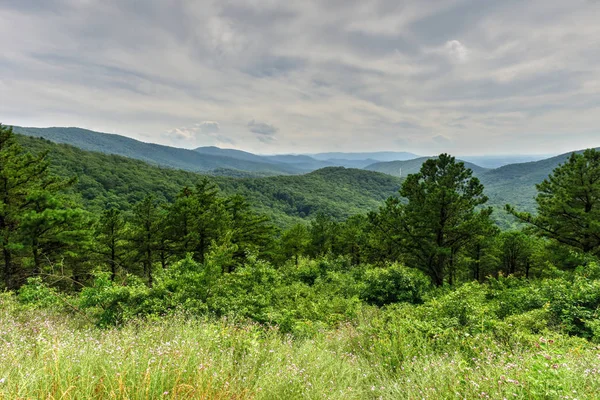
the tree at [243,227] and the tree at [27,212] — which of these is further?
the tree at [243,227]

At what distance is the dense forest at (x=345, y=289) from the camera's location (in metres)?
3.08

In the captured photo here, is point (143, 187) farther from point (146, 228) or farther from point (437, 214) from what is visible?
point (437, 214)

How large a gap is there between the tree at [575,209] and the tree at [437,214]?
2320 millimetres

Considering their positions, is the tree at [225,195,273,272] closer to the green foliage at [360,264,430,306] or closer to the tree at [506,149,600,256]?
the green foliage at [360,264,430,306]

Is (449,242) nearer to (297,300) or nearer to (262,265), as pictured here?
(297,300)

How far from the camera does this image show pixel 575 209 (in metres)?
13.7

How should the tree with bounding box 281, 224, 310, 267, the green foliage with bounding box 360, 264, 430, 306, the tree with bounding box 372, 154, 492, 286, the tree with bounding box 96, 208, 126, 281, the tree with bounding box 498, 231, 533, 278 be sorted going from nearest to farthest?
1. the green foliage with bounding box 360, 264, 430, 306
2. the tree with bounding box 372, 154, 492, 286
3. the tree with bounding box 96, 208, 126, 281
4. the tree with bounding box 498, 231, 533, 278
5. the tree with bounding box 281, 224, 310, 267

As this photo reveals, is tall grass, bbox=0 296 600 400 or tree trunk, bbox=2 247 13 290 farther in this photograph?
tree trunk, bbox=2 247 13 290

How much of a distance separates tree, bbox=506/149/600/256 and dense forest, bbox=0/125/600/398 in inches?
3.0

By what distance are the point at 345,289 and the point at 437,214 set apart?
6.34 meters

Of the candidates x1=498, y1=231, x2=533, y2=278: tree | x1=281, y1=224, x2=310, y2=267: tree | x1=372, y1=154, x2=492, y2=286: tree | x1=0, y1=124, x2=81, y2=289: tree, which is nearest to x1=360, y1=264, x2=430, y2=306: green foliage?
x1=372, y1=154, x2=492, y2=286: tree

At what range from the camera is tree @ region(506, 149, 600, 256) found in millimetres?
13898

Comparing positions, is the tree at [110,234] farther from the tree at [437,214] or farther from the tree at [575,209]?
the tree at [575,209]

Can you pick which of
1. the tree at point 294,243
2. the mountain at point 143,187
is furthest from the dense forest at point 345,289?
the mountain at point 143,187
